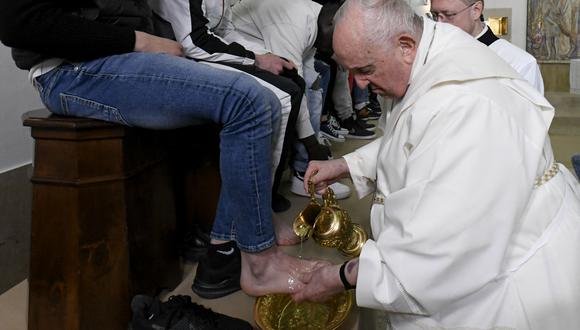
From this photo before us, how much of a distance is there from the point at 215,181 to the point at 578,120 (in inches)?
188

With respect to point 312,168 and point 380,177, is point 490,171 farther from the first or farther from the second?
point 312,168

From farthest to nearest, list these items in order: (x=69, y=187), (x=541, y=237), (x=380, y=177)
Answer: (x=69, y=187) → (x=380, y=177) → (x=541, y=237)

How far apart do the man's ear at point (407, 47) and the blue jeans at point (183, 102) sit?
0.46 m

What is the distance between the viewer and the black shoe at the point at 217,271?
1.76m

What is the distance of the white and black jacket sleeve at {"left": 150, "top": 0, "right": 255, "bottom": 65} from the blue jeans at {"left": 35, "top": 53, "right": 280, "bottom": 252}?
1.16 ft

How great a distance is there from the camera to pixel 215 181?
82.9 inches

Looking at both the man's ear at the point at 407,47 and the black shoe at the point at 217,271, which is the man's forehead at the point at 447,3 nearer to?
the man's ear at the point at 407,47

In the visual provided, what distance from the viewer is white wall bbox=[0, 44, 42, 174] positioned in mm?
2336

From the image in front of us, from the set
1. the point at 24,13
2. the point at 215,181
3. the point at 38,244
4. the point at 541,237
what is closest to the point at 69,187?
the point at 38,244

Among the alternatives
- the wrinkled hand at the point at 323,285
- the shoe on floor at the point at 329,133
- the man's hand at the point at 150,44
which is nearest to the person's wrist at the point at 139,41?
the man's hand at the point at 150,44

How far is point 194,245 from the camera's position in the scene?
202 centimetres

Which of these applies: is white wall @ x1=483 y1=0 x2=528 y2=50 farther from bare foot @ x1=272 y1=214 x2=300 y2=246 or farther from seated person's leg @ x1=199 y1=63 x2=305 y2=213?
bare foot @ x1=272 y1=214 x2=300 y2=246

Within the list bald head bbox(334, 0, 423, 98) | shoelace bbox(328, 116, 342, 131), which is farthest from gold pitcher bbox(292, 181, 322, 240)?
shoelace bbox(328, 116, 342, 131)

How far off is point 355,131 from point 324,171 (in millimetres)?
2764
